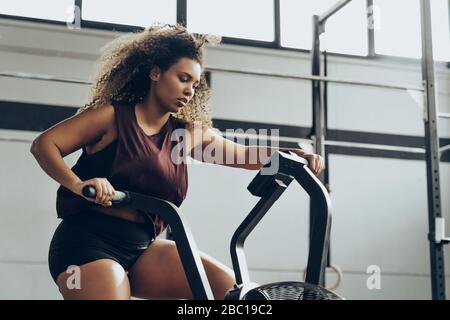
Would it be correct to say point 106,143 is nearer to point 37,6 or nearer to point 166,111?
point 166,111

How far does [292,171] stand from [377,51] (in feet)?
7.46

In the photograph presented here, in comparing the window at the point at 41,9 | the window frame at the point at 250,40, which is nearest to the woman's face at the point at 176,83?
the window frame at the point at 250,40

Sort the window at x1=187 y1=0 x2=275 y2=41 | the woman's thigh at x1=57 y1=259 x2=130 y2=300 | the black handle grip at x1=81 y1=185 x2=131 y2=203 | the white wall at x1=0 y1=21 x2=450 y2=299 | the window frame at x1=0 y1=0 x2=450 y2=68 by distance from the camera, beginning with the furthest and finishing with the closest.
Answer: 1. the window at x1=187 y1=0 x2=275 y2=41
2. the window frame at x1=0 y1=0 x2=450 y2=68
3. the white wall at x1=0 y1=21 x2=450 y2=299
4. the woman's thigh at x1=57 y1=259 x2=130 y2=300
5. the black handle grip at x1=81 y1=185 x2=131 y2=203

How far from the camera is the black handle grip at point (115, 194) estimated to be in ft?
3.80

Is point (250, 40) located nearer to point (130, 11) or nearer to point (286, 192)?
point (130, 11)

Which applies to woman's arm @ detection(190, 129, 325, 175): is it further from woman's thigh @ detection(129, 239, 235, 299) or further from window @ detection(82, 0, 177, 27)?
window @ detection(82, 0, 177, 27)

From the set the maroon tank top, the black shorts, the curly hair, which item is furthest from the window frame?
the black shorts

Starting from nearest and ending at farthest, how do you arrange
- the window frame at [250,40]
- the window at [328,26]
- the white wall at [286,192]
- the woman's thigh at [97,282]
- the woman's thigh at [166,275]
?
the woman's thigh at [97,282] < the woman's thigh at [166,275] < the white wall at [286,192] < the window frame at [250,40] < the window at [328,26]

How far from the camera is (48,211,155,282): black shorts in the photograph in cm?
133

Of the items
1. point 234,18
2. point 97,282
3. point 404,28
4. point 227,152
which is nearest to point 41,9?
point 234,18

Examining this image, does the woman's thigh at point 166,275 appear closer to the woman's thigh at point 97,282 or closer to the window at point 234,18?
the woman's thigh at point 97,282

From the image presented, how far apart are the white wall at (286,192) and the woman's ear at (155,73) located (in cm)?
121

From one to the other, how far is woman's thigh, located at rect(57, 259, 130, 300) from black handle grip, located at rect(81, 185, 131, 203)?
0.15 m

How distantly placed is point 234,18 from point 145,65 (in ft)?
4.99
